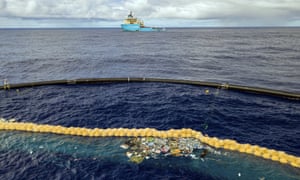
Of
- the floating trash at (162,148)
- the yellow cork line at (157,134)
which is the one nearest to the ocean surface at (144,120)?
the floating trash at (162,148)

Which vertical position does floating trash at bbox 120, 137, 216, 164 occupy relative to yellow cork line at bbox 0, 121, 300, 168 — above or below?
below

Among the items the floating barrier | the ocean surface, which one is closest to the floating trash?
the ocean surface

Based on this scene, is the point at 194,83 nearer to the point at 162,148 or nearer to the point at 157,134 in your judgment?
the point at 157,134

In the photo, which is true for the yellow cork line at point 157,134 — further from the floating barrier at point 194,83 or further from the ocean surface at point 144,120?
the floating barrier at point 194,83

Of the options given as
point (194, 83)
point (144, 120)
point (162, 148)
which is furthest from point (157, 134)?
point (194, 83)

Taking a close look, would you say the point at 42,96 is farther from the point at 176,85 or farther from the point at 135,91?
the point at 176,85

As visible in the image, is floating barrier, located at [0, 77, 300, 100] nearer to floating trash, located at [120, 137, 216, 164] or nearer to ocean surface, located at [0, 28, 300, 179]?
ocean surface, located at [0, 28, 300, 179]
